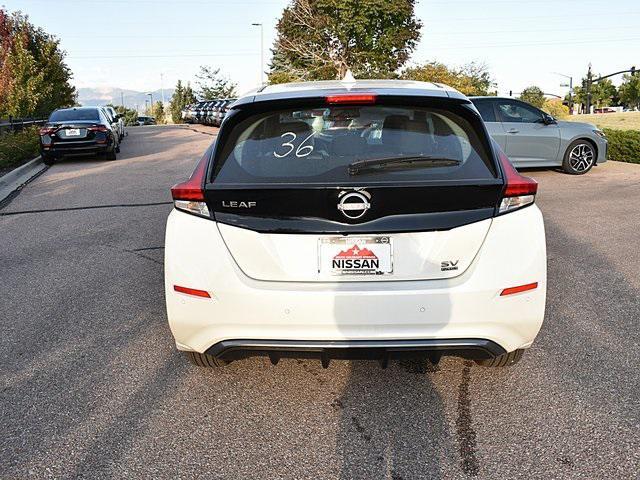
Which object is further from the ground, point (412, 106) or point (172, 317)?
point (412, 106)

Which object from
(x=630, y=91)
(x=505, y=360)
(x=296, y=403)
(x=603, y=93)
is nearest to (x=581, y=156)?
(x=505, y=360)

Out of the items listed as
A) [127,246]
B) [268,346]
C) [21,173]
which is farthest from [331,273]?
[21,173]

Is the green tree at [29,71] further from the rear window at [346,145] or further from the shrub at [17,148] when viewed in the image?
the rear window at [346,145]

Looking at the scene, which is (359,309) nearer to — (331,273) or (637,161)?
(331,273)

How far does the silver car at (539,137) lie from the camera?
41.3 feet

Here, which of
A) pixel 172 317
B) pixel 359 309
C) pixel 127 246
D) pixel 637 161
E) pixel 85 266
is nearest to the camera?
pixel 359 309

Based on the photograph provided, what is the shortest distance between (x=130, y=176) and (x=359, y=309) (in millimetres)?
11815

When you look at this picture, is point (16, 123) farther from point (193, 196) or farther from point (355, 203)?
point (355, 203)

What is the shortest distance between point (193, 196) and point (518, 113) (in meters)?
10.9

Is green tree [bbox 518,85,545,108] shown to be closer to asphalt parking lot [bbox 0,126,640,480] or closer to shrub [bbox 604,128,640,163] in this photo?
shrub [bbox 604,128,640,163]

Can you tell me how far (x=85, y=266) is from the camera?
6250 millimetres

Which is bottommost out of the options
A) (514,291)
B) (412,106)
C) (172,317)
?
(172,317)

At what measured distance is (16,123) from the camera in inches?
922

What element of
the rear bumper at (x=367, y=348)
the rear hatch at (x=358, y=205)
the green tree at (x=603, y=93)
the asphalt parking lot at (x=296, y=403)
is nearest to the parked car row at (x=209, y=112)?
the asphalt parking lot at (x=296, y=403)
